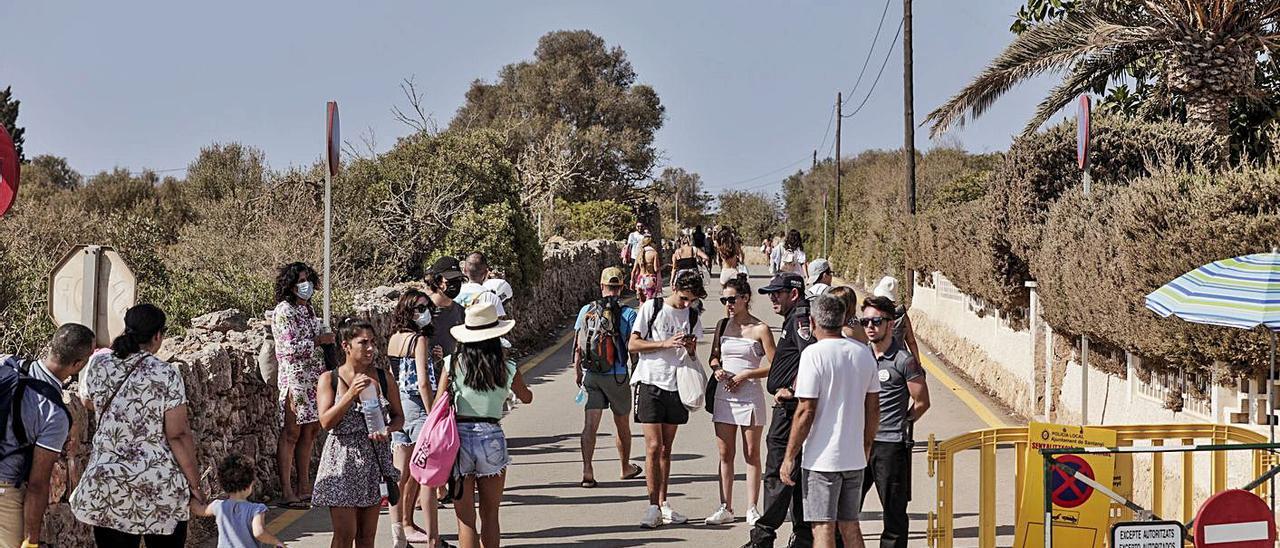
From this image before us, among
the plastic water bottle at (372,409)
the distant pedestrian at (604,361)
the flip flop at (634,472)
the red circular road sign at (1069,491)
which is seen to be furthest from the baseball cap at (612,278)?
the red circular road sign at (1069,491)

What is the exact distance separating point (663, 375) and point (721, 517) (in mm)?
1106

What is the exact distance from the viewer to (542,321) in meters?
24.4

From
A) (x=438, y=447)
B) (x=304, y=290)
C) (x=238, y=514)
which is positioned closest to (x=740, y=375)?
(x=438, y=447)

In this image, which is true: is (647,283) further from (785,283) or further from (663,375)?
(785,283)

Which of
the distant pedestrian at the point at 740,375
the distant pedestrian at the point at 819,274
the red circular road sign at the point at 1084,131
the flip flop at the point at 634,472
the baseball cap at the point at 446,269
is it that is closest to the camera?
the distant pedestrian at the point at 740,375

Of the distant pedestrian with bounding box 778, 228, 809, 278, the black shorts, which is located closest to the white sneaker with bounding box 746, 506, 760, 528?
the black shorts

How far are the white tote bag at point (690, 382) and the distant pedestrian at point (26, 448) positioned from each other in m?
4.60

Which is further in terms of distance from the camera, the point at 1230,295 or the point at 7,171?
the point at 7,171

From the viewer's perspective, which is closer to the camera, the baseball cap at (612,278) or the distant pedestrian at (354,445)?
the distant pedestrian at (354,445)

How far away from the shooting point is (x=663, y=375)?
32.7 feet

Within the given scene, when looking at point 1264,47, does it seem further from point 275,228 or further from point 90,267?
point 90,267

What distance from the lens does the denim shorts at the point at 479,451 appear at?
7.93 meters

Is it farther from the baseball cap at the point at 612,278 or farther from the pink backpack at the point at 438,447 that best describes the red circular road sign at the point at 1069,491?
the baseball cap at the point at 612,278

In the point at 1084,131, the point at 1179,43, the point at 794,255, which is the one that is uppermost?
the point at 1179,43
